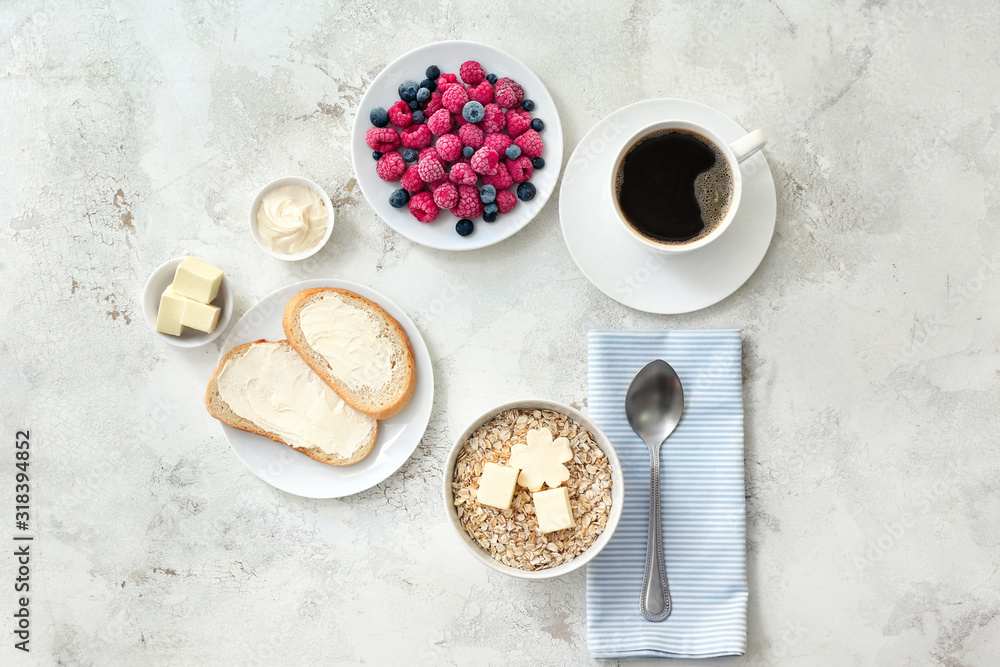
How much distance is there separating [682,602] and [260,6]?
170 cm

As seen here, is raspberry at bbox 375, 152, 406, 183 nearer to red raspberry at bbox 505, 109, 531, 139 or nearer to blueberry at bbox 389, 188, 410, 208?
blueberry at bbox 389, 188, 410, 208

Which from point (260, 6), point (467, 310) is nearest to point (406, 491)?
point (467, 310)

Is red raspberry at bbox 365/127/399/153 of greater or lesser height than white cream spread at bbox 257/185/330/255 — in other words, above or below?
above

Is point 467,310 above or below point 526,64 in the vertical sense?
below

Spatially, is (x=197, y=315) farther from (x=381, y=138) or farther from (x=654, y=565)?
(x=654, y=565)

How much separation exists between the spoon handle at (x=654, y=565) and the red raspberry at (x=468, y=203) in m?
0.66

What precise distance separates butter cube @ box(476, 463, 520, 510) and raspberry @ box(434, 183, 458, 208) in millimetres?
570

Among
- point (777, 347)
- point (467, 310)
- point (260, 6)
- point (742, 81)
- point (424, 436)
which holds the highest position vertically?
point (260, 6)

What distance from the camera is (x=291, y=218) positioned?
1411 mm

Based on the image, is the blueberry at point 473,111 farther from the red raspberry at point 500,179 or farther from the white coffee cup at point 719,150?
the white coffee cup at point 719,150

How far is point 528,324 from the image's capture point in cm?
147

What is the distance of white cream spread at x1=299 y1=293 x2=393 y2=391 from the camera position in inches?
54.7

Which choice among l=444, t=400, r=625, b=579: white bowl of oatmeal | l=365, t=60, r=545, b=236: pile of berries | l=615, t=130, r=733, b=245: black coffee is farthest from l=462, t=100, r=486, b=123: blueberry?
l=444, t=400, r=625, b=579: white bowl of oatmeal

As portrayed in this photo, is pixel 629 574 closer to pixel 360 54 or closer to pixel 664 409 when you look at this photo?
pixel 664 409
